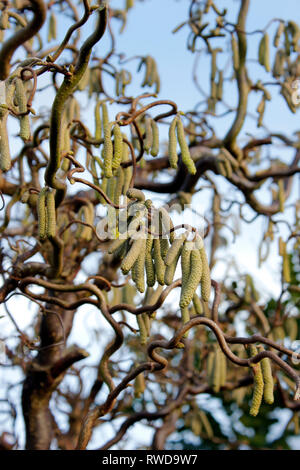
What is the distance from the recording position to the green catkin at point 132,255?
164 centimetres

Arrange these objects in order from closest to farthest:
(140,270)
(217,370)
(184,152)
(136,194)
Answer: (140,270) → (136,194) → (184,152) → (217,370)

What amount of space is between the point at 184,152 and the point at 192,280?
60 cm

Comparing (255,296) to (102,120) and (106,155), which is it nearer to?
(102,120)

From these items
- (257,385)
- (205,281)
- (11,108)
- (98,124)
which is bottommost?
(257,385)

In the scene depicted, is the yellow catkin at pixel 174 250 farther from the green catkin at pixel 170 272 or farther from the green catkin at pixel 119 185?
the green catkin at pixel 119 185

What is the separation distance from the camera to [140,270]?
5.62 feet

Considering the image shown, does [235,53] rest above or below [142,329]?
above

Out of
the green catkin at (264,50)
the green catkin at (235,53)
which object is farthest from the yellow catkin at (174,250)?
the green catkin at (235,53)

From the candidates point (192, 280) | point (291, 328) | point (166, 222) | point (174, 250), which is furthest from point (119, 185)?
point (291, 328)

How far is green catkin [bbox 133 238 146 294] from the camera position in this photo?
1706mm

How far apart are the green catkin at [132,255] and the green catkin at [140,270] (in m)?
0.02

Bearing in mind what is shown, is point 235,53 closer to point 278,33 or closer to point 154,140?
point 278,33

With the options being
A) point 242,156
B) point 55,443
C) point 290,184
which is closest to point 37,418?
point 55,443
